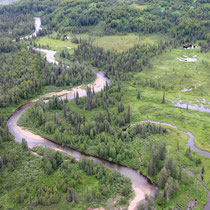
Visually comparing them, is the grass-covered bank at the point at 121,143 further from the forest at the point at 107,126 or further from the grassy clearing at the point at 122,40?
the grassy clearing at the point at 122,40

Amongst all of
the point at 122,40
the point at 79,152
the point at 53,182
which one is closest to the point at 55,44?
the point at 122,40

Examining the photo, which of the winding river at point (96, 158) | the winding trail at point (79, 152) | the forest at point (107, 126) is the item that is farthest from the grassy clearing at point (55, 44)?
the winding river at point (96, 158)

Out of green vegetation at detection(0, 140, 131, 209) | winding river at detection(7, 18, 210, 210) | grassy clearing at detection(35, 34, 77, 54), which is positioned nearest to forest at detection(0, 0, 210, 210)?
green vegetation at detection(0, 140, 131, 209)

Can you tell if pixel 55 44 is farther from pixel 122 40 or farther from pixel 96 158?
pixel 96 158

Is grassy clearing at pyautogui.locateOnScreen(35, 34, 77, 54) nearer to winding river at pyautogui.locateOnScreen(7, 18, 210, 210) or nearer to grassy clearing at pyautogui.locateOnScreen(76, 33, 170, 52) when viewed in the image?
grassy clearing at pyautogui.locateOnScreen(76, 33, 170, 52)

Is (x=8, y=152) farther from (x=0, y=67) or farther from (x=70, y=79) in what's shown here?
(x=0, y=67)

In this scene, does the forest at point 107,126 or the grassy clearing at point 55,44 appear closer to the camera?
the forest at point 107,126

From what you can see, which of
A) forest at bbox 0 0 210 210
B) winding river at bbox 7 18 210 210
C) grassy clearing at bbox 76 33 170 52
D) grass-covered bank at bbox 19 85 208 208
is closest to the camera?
forest at bbox 0 0 210 210

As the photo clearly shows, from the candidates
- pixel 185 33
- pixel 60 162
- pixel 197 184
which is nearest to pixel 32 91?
pixel 60 162
